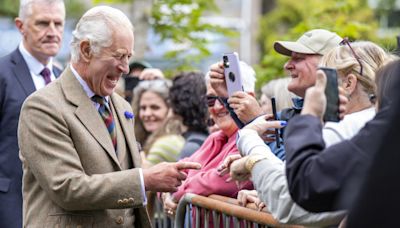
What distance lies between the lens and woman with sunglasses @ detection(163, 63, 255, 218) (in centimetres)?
479

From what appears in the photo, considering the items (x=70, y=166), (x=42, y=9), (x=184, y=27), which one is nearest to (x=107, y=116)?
(x=70, y=166)

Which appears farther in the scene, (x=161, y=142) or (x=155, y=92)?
(x=155, y=92)

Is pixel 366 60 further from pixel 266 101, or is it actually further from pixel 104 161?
pixel 266 101

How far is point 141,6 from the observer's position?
1140cm

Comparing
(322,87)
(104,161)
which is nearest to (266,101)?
(104,161)

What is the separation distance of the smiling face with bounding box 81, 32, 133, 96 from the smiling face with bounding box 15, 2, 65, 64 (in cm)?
215

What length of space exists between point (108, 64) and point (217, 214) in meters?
0.99

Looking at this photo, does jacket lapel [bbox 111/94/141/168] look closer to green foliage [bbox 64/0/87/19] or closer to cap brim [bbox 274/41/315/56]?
cap brim [bbox 274/41/315/56]

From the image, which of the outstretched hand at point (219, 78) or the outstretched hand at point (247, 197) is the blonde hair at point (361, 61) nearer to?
the outstretched hand at point (247, 197)

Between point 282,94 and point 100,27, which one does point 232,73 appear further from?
point 282,94

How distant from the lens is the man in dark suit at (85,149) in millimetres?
4070

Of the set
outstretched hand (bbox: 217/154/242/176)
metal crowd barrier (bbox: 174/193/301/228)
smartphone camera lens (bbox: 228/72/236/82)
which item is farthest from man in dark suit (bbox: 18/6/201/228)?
smartphone camera lens (bbox: 228/72/236/82)

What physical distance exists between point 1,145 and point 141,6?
19.2 feet

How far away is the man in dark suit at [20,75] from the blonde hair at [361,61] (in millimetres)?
2839
